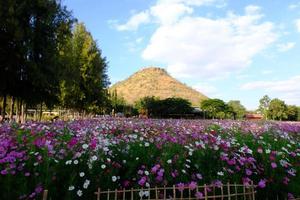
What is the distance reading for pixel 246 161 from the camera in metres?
6.41

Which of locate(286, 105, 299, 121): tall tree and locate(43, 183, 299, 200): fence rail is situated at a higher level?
locate(286, 105, 299, 121): tall tree

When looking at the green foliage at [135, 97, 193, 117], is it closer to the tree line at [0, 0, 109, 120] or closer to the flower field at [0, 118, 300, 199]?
the tree line at [0, 0, 109, 120]

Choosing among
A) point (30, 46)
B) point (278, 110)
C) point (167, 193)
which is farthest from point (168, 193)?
point (278, 110)

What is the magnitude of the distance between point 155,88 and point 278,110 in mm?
90445

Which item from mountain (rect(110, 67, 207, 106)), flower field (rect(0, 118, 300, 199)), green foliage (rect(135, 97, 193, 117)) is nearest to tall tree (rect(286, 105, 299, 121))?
green foliage (rect(135, 97, 193, 117))

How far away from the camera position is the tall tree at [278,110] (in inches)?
3531

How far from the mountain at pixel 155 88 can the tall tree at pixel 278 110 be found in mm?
67756

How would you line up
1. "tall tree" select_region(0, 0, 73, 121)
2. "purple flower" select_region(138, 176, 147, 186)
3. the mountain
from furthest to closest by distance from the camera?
the mountain
"tall tree" select_region(0, 0, 73, 121)
"purple flower" select_region(138, 176, 147, 186)

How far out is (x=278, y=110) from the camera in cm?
9075

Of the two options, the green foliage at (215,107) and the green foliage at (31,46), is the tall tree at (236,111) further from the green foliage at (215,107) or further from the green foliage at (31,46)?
the green foliage at (31,46)

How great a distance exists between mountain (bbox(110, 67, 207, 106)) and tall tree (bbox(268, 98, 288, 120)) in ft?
222

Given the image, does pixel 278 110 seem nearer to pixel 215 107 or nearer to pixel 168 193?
pixel 215 107

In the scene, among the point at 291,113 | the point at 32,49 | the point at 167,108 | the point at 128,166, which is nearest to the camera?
the point at 128,166

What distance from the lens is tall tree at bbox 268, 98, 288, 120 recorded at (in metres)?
89.7
